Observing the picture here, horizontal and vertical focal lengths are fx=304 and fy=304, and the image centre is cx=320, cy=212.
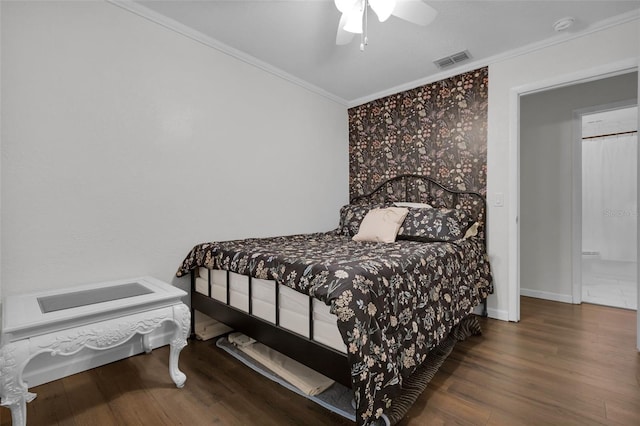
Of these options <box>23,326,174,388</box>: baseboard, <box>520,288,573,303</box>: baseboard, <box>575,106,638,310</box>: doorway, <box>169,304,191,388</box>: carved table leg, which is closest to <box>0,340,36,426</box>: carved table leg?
<box>23,326,174,388</box>: baseboard

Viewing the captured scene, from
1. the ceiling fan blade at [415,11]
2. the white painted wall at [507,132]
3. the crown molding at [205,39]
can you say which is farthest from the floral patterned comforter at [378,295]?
the crown molding at [205,39]

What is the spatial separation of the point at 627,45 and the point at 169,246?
12.2ft

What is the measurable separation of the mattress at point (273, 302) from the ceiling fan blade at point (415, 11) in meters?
1.70

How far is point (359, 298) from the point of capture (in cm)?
128

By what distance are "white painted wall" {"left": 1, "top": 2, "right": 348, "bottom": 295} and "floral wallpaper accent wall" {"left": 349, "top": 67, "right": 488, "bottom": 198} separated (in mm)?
1218

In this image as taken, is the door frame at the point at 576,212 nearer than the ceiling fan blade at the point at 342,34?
No

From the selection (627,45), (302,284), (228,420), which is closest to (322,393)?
(228,420)

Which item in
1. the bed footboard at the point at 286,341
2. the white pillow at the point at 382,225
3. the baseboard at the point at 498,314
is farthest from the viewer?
the baseboard at the point at 498,314

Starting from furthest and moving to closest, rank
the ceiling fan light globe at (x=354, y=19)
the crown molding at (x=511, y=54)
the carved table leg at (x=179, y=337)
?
the crown molding at (x=511, y=54), the ceiling fan light globe at (x=354, y=19), the carved table leg at (x=179, y=337)

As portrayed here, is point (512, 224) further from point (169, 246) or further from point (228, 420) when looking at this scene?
point (169, 246)

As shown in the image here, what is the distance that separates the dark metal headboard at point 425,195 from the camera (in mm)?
2936

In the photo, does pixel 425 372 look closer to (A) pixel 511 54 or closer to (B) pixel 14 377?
(B) pixel 14 377

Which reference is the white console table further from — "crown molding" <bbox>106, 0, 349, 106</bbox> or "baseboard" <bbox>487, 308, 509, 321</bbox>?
"baseboard" <bbox>487, 308, 509, 321</bbox>

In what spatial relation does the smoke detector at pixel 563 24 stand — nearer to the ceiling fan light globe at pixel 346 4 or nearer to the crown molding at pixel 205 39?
the ceiling fan light globe at pixel 346 4
